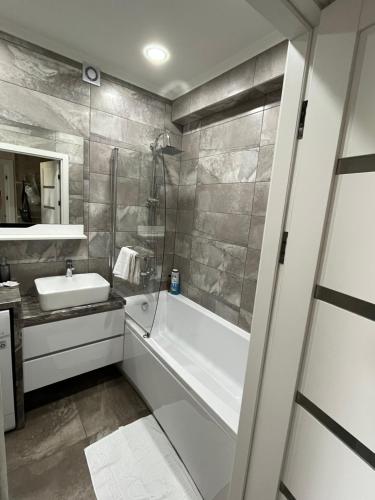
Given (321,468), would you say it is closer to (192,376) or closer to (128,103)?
(192,376)

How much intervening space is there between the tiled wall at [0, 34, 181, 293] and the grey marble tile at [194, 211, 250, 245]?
0.52 m

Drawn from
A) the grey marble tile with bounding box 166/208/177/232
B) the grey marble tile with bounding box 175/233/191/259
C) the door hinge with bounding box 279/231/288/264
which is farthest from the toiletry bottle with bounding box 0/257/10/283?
the door hinge with bounding box 279/231/288/264

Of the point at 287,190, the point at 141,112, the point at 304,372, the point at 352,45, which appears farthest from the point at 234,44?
the point at 304,372

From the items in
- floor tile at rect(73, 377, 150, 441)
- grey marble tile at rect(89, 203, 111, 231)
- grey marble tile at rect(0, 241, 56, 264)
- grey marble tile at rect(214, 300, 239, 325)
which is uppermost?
grey marble tile at rect(89, 203, 111, 231)

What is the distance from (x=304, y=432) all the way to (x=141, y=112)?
240 cm

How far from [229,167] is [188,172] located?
0.53 meters

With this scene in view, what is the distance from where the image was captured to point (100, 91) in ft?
6.40

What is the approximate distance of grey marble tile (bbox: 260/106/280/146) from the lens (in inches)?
64.8

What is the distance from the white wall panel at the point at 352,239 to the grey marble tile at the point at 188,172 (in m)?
1.80

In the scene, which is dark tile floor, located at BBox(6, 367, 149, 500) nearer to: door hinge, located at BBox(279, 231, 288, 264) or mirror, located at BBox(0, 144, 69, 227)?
mirror, located at BBox(0, 144, 69, 227)

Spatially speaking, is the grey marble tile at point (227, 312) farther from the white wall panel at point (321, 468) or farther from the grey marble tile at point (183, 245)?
the white wall panel at point (321, 468)

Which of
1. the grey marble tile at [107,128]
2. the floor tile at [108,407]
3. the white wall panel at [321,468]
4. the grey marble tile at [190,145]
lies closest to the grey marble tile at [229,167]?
the grey marble tile at [190,145]

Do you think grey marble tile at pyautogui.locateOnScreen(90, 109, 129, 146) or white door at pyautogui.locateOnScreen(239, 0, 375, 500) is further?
grey marble tile at pyautogui.locateOnScreen(90, 109, 129, 146)

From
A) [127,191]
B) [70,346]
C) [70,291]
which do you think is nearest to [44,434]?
[70,346]
